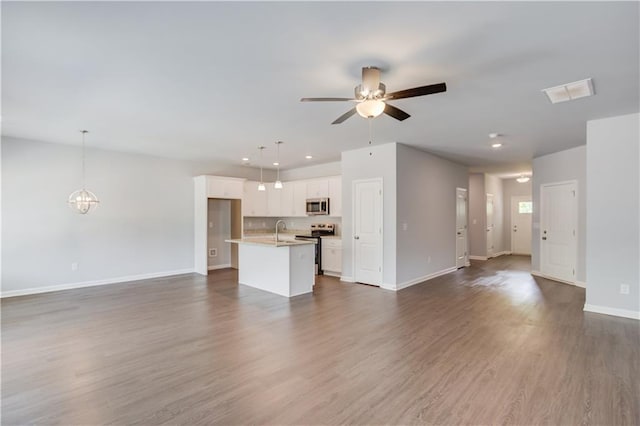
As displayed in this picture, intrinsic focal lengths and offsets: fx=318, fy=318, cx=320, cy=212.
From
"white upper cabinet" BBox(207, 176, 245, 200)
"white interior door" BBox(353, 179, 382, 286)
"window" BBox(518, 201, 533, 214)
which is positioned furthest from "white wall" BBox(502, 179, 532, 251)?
"white upper cabinet" BBox(207, 176, 245, 200)

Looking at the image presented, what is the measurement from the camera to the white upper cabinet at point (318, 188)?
757 cm

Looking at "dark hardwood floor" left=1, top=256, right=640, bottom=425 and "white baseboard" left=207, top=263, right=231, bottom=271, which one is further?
"white baseboard" left=207, top=263, right=231, bottom=271

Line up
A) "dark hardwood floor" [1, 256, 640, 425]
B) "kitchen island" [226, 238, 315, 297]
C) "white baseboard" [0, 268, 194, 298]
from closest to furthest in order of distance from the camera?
"dark hardwood floor" [1, 256, 640, 425] < "kitchen island" [226, 238, 315, 297] < "white baseboard" [0, 268, 194, 298]

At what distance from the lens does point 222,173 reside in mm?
8367

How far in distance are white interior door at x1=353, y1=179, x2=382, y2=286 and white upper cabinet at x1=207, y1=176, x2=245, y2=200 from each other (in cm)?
314

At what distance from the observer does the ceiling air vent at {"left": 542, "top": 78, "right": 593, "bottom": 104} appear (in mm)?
3180

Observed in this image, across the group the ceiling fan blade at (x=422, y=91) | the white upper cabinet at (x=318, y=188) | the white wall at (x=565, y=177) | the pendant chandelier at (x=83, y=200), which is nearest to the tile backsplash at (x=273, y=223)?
the white upper cabinet at (x=318, y=188)

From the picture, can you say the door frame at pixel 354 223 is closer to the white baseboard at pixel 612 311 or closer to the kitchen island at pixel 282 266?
the kitchen island at pixel 282 266

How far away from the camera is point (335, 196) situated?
7.39 meters

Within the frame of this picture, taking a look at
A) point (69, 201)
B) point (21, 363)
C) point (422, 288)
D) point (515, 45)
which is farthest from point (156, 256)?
point (515, 45)

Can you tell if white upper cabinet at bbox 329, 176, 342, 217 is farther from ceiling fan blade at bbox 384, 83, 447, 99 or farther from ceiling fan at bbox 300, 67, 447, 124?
ceiling fan blade at bbox 384, 83, 447, 99

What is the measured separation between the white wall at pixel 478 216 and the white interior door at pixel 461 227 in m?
1.65

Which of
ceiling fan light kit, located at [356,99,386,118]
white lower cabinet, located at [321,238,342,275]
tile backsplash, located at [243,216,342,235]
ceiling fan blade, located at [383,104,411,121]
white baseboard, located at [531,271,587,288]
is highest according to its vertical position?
ceiling fan blade, located at [383,104,411,121]

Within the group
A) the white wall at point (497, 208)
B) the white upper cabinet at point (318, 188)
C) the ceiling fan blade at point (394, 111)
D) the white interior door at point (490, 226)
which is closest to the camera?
the ceiling fan blade at point (394, 111)
